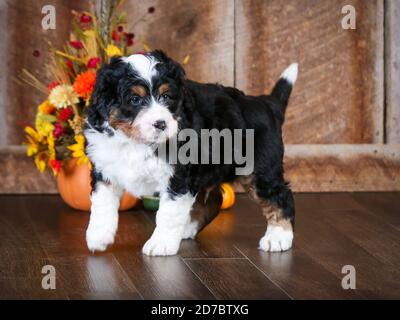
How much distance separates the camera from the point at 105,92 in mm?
3371

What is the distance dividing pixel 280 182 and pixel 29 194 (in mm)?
2207

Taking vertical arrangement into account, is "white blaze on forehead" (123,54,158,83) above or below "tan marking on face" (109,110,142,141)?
above

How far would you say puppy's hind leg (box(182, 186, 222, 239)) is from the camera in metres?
4.03

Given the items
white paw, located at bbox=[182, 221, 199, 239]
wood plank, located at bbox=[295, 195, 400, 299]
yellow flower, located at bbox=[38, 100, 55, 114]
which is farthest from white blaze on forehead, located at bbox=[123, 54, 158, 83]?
yellow flower, located at bbox=[38, 100, 55, 114]

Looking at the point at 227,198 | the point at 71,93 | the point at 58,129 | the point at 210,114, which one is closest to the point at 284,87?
the point at 210,114

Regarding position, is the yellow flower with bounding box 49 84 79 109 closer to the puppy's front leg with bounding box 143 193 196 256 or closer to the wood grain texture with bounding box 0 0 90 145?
the wood grain texture with bounding box 0 0 90 145

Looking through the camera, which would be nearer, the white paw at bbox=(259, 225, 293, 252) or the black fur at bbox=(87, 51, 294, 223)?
the black fur at bbox=(87, 51, 294, 223)

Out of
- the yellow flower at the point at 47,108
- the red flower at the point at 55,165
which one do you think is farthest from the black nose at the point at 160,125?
the yellow flower at the point at 47,108

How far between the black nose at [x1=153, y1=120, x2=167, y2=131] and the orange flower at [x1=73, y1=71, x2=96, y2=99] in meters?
1.41

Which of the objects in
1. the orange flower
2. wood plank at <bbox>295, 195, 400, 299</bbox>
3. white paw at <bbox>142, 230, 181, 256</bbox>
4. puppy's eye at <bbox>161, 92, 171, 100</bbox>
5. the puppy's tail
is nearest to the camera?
wood plank at <bbox>295, 195, 400, 299</bbox>

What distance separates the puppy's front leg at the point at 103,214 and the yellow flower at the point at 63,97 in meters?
1.16

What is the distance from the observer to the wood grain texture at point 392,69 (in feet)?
17.7

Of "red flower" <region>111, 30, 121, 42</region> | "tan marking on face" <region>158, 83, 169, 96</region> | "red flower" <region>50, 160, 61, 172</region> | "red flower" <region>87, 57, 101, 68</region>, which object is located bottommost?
"red flower" <region>50, 160, 61, 172</region>
